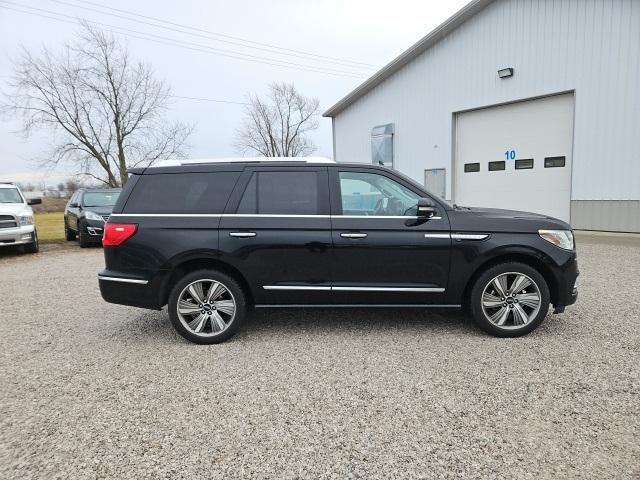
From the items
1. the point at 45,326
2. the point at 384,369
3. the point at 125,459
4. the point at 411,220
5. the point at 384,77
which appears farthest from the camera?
the point at 384,77

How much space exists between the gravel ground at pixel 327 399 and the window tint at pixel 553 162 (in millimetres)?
8123

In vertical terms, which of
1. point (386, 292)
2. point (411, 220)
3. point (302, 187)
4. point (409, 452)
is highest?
point (302, 187)

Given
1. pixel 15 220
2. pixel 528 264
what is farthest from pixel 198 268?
pixel 15 220

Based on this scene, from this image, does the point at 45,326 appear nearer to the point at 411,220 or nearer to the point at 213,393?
the point at 213,393

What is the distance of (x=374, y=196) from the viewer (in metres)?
4.32

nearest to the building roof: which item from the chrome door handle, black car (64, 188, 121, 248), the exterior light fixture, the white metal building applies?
the white metal building

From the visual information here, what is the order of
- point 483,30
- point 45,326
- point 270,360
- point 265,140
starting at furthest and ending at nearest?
point 265,140, point 483,30, point 45,326, point 270,360

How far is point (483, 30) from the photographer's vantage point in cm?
1350

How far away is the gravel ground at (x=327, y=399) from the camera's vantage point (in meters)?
2.41

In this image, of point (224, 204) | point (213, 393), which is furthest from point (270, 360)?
point (224, 204)

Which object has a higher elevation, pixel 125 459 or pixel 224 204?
pixel 224 204

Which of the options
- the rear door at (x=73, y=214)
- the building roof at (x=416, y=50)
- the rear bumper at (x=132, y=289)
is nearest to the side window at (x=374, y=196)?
the rear bumper at (x=132, y=289)

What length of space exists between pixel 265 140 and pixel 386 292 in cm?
4821

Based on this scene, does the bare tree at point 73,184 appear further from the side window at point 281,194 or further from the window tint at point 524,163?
the side window at point 281,194
